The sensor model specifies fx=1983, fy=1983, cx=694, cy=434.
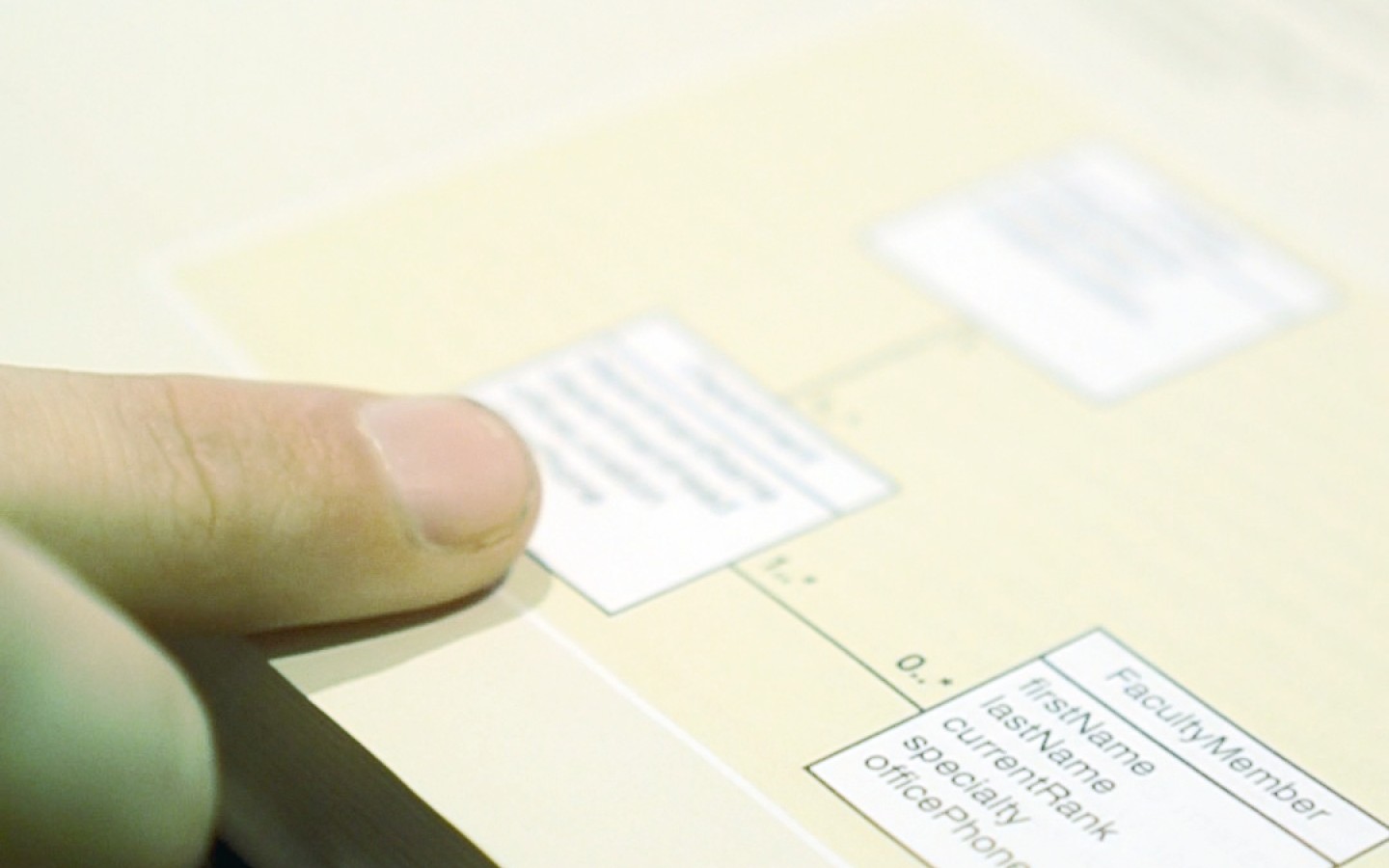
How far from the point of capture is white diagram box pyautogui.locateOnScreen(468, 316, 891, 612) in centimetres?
56

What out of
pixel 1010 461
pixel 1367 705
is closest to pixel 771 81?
pixel 1010 461

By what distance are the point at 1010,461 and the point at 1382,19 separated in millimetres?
375

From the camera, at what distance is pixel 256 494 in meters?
0.50

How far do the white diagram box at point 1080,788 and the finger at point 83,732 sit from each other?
16 centimetres

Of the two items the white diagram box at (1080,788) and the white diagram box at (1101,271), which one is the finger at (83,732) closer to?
the white diagram box at (1080,788)

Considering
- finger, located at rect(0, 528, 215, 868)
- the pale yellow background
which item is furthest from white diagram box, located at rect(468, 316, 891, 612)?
finger, located at rect(0, 528, 215, 868)

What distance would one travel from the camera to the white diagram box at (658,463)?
1.85ft

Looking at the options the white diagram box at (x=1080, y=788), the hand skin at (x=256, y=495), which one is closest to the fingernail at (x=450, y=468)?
the hand skin at (x=256, y=495)

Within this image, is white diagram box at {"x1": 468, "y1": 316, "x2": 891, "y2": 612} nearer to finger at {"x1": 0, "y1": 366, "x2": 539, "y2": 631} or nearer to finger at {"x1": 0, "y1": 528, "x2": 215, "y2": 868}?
finger at {"x1": 0, "y1": 366, "x2": 539, "y2": 631}

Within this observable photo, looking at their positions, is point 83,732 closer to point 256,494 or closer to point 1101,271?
point 256,494

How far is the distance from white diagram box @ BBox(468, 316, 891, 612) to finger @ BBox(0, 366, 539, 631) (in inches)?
1.5

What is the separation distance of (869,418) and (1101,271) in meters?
0.13

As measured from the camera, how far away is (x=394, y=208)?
2.31 ft

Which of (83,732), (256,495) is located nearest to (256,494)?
(256,495)
